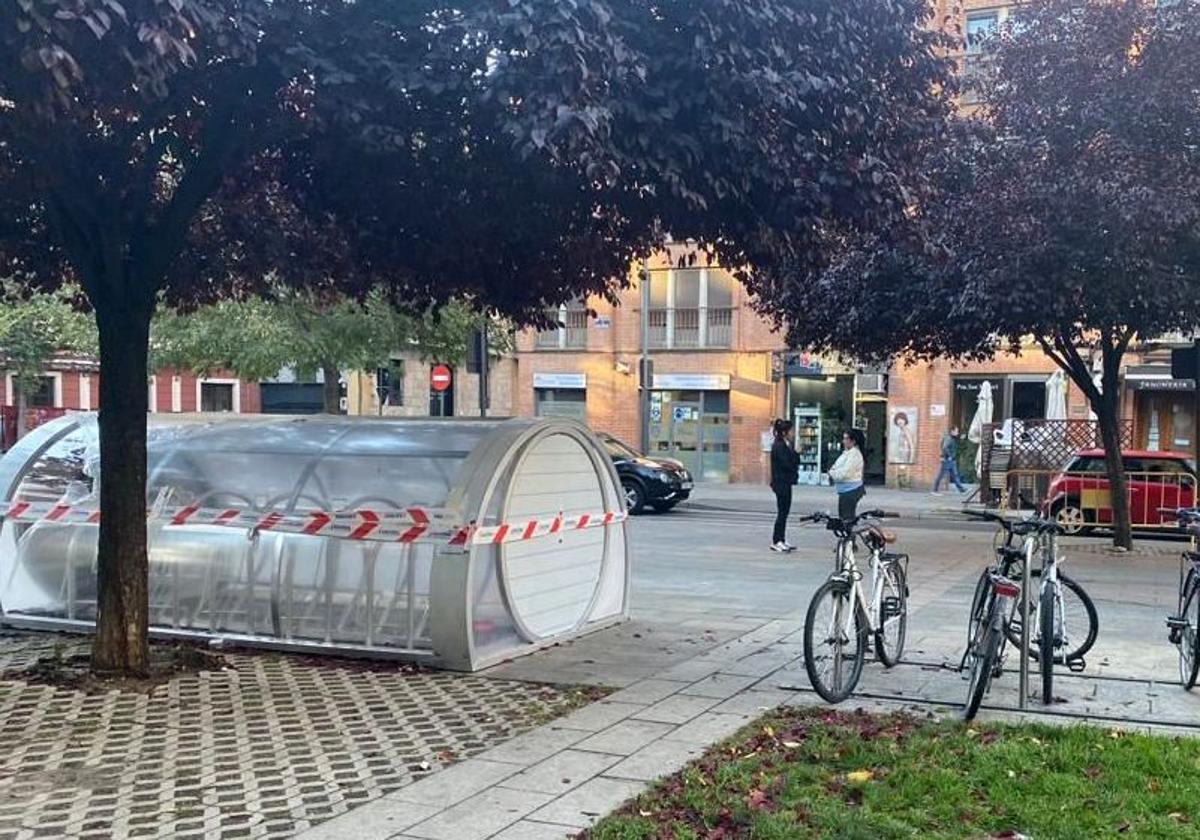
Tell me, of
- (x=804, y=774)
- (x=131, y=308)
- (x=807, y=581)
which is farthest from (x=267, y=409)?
(x=804, y=774)

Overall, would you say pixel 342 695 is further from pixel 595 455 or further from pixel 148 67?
pixel 148 67

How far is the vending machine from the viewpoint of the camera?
3281 centimetres

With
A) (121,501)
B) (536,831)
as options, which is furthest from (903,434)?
(536,831)

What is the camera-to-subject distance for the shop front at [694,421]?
112 feet

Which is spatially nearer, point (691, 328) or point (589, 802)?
point (589, 802)

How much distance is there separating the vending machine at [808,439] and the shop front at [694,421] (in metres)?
2.11

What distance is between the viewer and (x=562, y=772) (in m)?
5.54

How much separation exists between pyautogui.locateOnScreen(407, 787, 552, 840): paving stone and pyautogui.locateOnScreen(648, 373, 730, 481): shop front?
2868cm

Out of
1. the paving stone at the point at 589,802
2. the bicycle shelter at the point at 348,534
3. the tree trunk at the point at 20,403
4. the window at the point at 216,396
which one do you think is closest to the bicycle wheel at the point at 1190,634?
the paving stone at the point at 589,802

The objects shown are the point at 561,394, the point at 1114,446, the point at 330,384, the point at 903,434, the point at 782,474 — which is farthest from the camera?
the point at 561,394

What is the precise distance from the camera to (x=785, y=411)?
33.2m

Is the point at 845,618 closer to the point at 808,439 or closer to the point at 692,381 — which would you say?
the point at 808,439

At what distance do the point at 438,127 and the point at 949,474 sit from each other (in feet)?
76.7

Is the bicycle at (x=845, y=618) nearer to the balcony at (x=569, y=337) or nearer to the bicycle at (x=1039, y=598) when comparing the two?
the bicycle at (x=1039, y=598)
